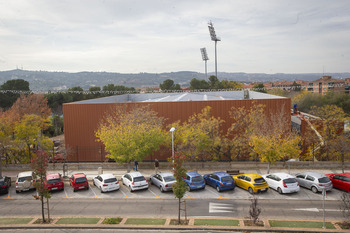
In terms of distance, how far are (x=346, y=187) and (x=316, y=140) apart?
1094 cm

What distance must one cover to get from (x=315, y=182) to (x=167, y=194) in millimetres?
10513

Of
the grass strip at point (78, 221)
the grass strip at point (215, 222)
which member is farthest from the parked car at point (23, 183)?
the grass strip at point (215, 222)

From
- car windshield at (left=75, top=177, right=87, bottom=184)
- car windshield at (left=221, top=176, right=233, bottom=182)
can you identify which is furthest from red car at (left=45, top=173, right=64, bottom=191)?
car windshield at (left=221, top=176, right=233, bottom=182)

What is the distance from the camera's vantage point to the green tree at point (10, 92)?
202 feet

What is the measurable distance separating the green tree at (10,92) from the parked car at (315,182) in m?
60.5

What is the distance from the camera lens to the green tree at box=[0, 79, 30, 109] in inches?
2422

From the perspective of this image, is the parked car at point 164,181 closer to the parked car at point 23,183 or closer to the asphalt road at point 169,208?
the asphalt road at point 169,208

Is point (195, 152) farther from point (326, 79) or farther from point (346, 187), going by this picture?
point (326, 79)

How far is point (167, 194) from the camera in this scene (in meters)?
20.1

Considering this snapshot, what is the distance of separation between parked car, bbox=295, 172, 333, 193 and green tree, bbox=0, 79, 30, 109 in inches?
2381

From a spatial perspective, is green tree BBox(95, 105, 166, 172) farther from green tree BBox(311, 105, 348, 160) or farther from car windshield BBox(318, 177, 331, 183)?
green tree BBox(311, 105, 348, 160)

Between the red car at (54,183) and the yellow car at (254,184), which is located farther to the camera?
the red car at (54,183)

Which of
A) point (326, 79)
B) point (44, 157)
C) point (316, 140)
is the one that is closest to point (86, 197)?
point (44, 157)

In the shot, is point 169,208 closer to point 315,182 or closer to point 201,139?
point 201,139
